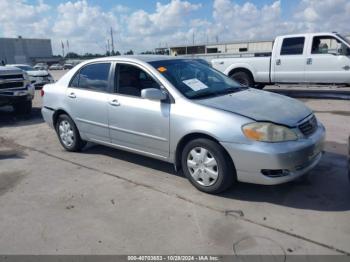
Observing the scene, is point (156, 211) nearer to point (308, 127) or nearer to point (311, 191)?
point (311, 191)

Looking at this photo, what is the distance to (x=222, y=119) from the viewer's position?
3.82 metres

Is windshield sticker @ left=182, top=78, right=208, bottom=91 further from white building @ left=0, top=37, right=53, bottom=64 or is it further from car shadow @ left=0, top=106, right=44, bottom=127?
white building @ left=0, top=37, right=53, bottom=64

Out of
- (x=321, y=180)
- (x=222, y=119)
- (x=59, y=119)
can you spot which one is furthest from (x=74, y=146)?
(x=321, y=180)

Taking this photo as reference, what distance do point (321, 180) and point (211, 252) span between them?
209 centimetres

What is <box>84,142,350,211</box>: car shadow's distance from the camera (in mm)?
3779

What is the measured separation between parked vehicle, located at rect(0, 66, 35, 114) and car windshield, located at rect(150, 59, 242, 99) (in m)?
6.13

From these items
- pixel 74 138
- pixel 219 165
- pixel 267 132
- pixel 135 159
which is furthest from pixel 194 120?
pixel 74 138

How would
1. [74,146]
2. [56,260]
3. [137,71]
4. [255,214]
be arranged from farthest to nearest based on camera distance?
[74,146] → [137,71] → [255,214] → [56,260]

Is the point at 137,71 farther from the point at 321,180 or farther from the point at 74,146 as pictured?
the point at 321,180

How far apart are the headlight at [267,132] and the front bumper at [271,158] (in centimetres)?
6

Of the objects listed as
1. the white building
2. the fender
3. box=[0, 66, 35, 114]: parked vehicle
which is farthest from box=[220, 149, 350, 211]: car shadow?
the white building

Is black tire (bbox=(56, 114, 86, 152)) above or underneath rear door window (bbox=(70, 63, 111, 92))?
underneath

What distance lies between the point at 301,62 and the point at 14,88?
28.2 feet

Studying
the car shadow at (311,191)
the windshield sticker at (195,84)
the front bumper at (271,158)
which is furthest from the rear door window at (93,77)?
the front bumper at (271,158)
